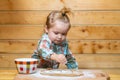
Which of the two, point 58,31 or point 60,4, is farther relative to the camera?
point 60,4

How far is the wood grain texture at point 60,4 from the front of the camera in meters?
2.56

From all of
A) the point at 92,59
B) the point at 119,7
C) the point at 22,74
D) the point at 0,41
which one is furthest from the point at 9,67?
the point at 22,74

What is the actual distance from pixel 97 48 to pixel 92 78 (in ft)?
4.75

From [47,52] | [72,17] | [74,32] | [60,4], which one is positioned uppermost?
[60,4]

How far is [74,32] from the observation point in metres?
2.59

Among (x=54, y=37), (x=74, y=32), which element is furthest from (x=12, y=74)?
(x=54, y=37)

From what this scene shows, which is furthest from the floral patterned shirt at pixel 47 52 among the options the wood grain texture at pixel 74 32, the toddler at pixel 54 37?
the wood grain texture at pixel 74 32

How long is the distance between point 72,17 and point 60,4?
0.16m

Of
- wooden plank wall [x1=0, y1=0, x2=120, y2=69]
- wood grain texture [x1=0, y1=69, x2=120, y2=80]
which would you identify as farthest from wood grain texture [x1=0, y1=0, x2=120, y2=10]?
wood grain texture [x1=0, y1=69, x2=120, y2=80]

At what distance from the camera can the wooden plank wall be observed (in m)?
2.57

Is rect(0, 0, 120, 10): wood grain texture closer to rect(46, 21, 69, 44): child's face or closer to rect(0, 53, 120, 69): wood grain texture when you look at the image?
rect(0, 53, 120, 69): wood grain texture

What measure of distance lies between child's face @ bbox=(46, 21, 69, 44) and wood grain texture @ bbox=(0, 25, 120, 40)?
3.17ft

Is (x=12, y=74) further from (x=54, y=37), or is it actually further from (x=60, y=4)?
(x=54, y=37)

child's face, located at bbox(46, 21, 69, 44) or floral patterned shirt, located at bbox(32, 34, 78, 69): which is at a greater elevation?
child's face, located at bbox(46, 21, 69, 44)
